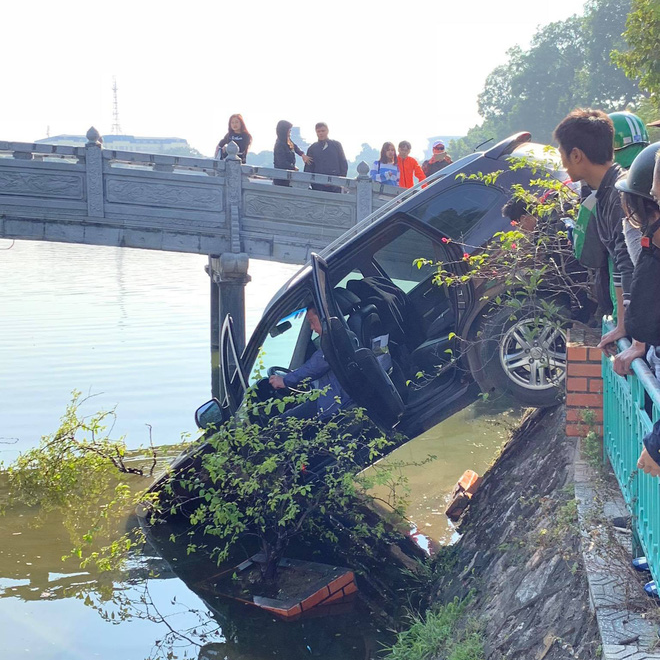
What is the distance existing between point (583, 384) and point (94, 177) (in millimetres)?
11514

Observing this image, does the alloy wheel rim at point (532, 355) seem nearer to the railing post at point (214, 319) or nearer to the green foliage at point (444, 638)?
the green foliage at point (444, 638)

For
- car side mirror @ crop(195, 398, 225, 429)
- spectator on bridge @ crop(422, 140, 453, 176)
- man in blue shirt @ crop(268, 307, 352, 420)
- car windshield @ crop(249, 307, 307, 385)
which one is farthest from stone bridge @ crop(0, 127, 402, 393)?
man in blue shirt @ crop(268, 307, 352, 420)

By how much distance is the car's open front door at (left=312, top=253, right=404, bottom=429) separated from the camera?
250 inches

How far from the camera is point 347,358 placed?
6.40 m

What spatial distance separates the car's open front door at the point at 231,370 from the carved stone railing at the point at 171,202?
26.5 feet

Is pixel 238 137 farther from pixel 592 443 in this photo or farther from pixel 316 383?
pixel 592 443

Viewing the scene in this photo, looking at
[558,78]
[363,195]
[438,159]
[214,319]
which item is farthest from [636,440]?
[558,78]

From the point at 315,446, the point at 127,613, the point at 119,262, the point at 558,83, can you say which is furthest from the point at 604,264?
the point at 558,83

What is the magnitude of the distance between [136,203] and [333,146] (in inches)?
139

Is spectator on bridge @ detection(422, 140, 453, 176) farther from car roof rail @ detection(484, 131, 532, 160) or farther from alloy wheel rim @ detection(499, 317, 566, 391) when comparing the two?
alloy wheel rim @ detection(499, 317, 566, 391)

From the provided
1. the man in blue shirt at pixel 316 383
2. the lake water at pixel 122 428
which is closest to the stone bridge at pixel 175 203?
the lake water at pixel 122 428

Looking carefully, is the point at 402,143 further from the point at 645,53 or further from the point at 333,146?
the point at 645,53

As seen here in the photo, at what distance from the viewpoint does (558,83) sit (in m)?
64.5

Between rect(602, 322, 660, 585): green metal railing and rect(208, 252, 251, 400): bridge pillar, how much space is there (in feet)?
36.6
